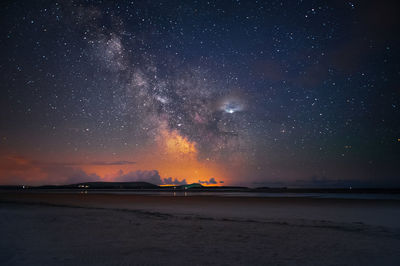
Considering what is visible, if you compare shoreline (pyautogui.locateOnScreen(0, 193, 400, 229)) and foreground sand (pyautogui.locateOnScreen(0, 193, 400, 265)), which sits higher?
foreground sand (pyautogui.locateOnScreen(0, 193, 400, 265))

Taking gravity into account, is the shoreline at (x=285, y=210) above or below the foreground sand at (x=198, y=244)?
below

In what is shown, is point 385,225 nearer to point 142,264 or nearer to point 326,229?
point 326,229

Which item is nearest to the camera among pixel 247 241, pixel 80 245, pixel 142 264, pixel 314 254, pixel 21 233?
pixel 142 264

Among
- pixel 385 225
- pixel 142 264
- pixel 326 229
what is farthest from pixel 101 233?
pixel 385 225

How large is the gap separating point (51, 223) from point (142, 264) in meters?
9.20

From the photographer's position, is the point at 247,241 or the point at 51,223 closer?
the point at 247,241

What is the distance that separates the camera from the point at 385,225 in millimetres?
14148

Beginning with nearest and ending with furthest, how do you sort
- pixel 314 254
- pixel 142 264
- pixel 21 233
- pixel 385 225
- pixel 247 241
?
1. pixel 142 264
2. pixel 314 254
3. pixel 247 241
4. pixel 21 233
5. pixel 385 225

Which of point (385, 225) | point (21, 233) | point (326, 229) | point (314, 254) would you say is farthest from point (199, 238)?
point (385, 225)

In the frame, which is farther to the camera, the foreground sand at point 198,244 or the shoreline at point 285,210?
the shoreline at point 285,210

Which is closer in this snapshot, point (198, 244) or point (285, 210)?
point (198, 244)

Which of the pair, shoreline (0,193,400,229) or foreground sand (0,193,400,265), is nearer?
foreground sand (0,193,400,265)

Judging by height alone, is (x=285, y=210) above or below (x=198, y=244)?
below

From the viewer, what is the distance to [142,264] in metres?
7.29
